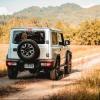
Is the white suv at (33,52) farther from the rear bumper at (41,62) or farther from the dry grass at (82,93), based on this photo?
the dry grass at (82,93)

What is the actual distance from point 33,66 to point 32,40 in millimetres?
1062

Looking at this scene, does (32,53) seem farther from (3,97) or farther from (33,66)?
(3,97)

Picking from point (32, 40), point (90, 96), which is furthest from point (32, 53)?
point (90, 96)

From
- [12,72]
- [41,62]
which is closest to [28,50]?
[41,62]

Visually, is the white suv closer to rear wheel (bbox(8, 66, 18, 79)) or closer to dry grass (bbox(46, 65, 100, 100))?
rear wheel (bbox(8, 66, 18, 79))

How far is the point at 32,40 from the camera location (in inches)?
640

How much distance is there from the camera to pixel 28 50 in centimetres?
1625

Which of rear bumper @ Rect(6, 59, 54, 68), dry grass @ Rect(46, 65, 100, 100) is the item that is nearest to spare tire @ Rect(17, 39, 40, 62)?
rear bumper @ Rect(6, 59, 54, 68)

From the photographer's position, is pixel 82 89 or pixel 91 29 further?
pixel 91 29

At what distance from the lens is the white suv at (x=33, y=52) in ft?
53.2

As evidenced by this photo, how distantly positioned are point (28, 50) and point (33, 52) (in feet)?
0.85

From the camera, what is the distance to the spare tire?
1614 cm

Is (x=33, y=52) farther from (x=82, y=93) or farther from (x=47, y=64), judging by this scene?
(x=82, y=93)

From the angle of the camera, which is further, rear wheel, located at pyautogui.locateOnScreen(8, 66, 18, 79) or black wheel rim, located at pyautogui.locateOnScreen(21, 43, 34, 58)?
rear wheel, located at pyautogui.locateOnScreen(8, 66, 18, 79)
